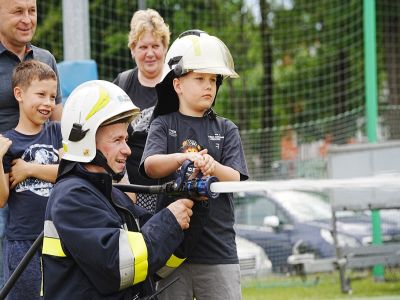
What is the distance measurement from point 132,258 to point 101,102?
61 centimetres

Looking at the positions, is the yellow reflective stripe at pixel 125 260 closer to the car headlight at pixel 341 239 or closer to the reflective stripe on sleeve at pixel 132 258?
the reflective stripe on sleeve at pixel 132 258

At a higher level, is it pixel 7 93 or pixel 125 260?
pixel 7 93

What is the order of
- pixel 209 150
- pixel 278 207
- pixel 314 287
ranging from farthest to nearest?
pixel 278 207 < pixel 314 287 < pixel 209 150

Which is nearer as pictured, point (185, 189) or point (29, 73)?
point (185, 189)

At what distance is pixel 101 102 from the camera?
11.7 feet

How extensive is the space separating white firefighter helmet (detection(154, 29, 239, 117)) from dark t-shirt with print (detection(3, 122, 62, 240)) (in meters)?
0.66

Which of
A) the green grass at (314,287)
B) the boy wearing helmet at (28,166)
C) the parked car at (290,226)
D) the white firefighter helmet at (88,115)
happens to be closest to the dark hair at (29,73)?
the boy wearing helmet at (28,166)

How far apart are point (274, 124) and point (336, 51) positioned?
6.09 ft

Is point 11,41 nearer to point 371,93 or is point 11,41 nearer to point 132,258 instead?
point 132,258

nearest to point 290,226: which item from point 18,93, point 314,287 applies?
point 314,287

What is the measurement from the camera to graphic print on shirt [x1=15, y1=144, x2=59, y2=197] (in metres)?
4.65

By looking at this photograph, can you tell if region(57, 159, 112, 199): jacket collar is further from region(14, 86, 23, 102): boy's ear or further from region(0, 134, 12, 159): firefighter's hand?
region(14, 86, 23, 102): boy's ear

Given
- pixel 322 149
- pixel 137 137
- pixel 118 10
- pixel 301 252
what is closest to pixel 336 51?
pixel 322 149

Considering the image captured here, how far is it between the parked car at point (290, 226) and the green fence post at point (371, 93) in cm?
46
